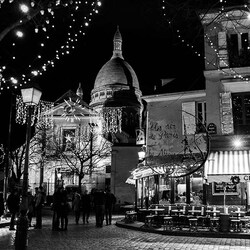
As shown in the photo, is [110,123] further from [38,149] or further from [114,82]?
[114,82]

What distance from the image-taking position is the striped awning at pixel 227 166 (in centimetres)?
1677

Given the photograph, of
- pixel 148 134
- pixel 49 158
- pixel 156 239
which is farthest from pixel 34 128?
pixel 156 239

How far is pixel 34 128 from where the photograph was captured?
48312 millimetres

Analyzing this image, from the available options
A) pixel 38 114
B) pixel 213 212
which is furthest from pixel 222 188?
pixel 38 114

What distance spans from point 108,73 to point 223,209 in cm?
6699

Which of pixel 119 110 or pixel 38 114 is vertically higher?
pixel 119 110

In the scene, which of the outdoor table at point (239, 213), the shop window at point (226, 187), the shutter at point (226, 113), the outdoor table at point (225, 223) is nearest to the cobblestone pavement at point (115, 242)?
the outdoor table at point (225, 223)

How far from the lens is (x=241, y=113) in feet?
64.5

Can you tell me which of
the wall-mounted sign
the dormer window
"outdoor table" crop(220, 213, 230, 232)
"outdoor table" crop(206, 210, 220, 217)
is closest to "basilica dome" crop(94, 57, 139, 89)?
the dormer window

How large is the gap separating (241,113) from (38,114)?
29.7 m

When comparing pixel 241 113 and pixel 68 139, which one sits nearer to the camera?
pixel 241 113

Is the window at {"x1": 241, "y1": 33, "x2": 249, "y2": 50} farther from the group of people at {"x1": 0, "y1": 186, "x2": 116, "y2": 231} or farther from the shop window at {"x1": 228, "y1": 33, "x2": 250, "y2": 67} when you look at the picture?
the group of people at {"x1": 0, "y1": 186, "x2": 116, "y2": 231}

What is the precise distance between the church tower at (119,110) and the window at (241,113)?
21825mm

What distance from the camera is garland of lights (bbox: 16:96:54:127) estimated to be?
39.7 meters
